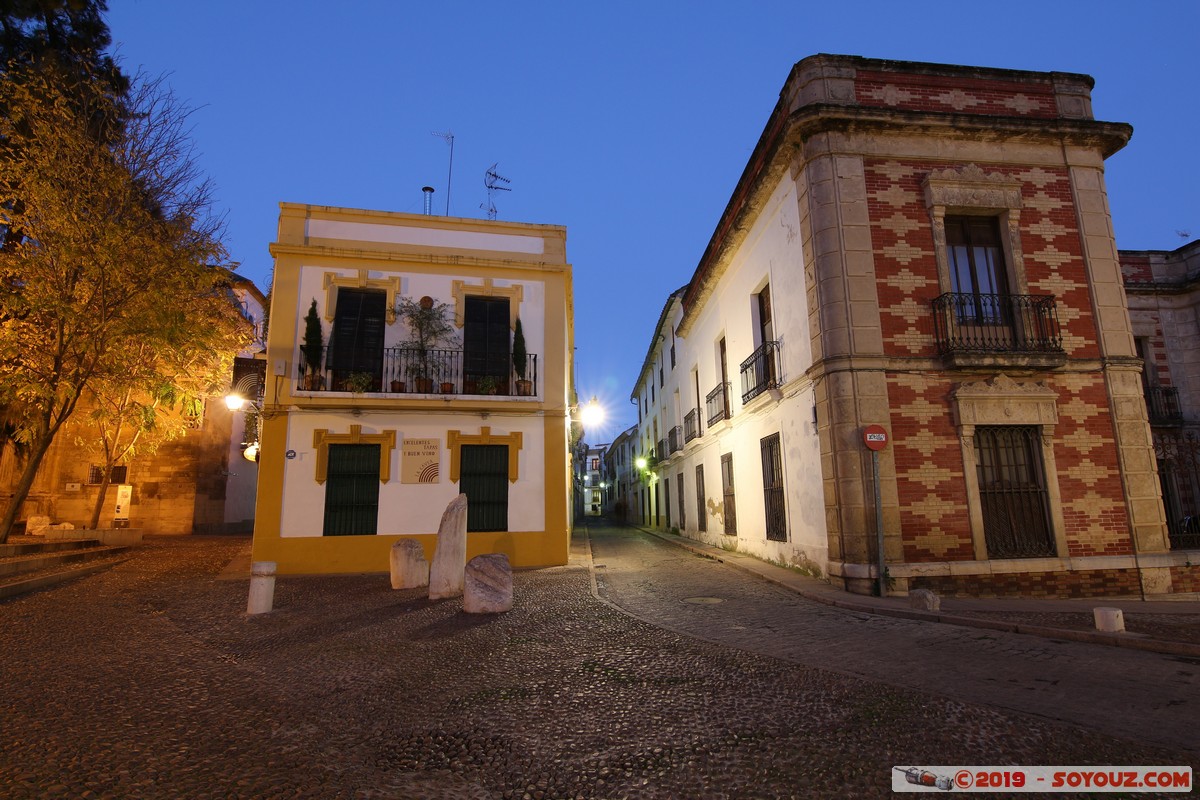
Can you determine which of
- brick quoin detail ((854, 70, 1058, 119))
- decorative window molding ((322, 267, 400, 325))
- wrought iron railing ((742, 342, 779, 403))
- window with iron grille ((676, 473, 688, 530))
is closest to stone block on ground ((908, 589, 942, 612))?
wrought iron railing ((742, 342, 779, 403))

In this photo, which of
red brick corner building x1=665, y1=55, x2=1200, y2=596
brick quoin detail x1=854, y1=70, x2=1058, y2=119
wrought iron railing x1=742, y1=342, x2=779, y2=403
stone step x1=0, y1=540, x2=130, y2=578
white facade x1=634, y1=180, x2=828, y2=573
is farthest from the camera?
wrought iron railing x1=742, y1=342, x2=779, y2=403

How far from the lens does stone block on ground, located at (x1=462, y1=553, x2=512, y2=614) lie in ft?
23.1

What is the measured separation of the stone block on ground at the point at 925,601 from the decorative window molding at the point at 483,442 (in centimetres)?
747

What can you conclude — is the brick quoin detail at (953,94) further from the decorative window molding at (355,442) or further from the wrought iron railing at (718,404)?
the decorative window molding at (355,442)

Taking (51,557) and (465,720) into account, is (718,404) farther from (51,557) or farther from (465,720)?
(51,557)

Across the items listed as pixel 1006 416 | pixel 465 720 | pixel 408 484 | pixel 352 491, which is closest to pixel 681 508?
pixel 408 484

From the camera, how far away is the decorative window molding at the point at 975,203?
30.5ft

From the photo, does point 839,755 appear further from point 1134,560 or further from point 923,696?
point 1134,560

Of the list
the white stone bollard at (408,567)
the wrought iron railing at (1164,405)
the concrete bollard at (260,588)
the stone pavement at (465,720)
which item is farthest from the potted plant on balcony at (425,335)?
the wrought iron railing at (1164,405)

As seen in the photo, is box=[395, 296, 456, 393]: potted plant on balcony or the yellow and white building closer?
the yellow and white building

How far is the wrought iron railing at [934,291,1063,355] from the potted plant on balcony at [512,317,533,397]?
7.70 m

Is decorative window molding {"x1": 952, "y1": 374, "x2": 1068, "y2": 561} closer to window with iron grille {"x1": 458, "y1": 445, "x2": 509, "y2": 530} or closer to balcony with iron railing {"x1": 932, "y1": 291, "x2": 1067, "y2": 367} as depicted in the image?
balcony with iron railing {"x1": 932, "y1": 291, "x2": 1067, "y2": 367}

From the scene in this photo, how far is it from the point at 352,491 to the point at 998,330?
1232 cm

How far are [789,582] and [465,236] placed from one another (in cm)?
975
